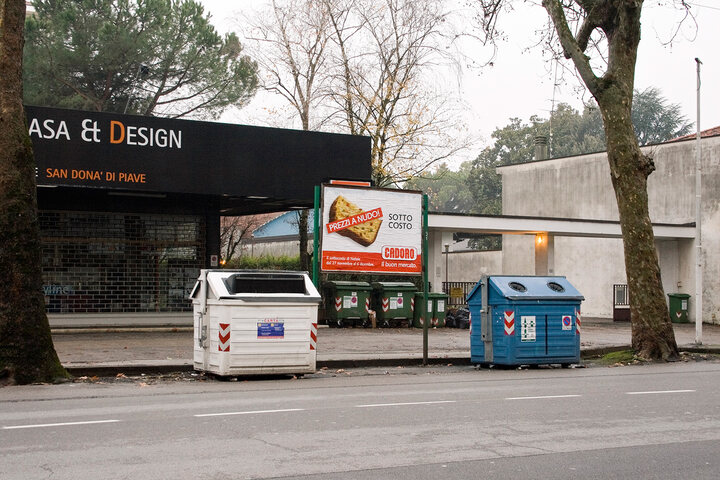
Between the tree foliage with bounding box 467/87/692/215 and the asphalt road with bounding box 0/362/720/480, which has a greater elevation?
the tree foliage with bounding box 467/87/692/215

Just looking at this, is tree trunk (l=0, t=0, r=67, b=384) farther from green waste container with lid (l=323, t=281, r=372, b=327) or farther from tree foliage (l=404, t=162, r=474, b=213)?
tree foliage (l=404, t=162, r=474, b=213)

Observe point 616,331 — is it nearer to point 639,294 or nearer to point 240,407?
point 639,294

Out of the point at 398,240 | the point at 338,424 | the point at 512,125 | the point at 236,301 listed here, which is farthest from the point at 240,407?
the point at 512,125

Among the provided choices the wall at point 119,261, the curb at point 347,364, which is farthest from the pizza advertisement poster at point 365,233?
the wall at point 119,261

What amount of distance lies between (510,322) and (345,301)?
34.3ft

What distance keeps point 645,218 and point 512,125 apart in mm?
73960

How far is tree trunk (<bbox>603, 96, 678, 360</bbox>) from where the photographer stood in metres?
19.1

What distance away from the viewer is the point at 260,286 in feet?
47.2

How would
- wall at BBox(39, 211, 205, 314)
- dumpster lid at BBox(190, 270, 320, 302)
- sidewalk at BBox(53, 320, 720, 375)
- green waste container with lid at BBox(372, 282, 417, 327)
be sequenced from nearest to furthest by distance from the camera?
dumpster lid at BBox(190, 270, 320, 302) → sidewalk at BBox(53, 320, 720, 375) → wall at BBox(39, 211, 205, 314) → green waste container with lid at BBox(372, 282, 417, 327)

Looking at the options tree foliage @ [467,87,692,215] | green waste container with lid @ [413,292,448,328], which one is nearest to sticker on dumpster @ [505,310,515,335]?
green waste container with lid @ [413,292,448,328]

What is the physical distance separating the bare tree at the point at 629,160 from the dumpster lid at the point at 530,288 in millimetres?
2735

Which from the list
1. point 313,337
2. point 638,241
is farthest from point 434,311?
point 313,337

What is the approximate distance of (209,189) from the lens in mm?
21406

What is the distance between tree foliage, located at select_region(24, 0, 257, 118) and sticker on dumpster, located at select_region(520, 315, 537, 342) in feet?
75.0
